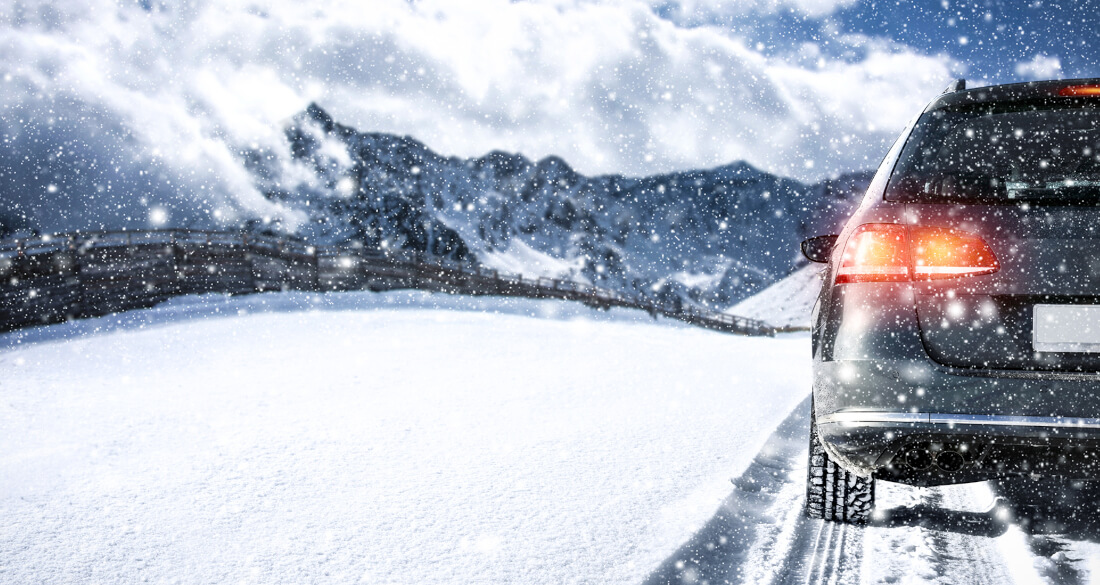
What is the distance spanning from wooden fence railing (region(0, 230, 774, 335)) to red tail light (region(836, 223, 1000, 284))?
20.5 meters

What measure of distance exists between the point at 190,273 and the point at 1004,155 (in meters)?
24.3

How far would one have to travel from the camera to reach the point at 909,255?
7.38 feet

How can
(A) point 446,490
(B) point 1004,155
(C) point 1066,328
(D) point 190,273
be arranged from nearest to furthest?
(C) point 1066,328 < (B) point 1004,155 < (A) point 446,490 < (D) point 190,273

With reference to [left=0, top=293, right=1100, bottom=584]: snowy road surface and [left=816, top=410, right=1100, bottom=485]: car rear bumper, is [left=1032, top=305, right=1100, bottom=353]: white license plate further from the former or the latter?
[left=0, top=293, right=1100, bottom=584]: snowy road surface

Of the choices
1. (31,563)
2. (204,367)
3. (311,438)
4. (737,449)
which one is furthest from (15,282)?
(737,449)

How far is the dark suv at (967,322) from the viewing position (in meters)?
2.08

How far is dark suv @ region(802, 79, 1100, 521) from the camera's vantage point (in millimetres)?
2082

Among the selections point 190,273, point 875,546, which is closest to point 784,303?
point 190,273

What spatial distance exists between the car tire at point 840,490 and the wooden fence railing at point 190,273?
2010 cm

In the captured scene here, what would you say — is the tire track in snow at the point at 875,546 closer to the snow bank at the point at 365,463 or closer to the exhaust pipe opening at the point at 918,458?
the snow bank at the point at 365,463

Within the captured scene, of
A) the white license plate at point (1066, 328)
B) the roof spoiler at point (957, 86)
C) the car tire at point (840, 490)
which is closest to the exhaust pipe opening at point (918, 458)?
the white license plate at point (1066, 328)

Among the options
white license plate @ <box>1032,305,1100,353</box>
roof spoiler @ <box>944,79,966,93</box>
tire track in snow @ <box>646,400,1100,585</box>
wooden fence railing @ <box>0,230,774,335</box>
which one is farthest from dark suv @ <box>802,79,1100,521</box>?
wooden fence railing @ <box>0,230,774,335</box>

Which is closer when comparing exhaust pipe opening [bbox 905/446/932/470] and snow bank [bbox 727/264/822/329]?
exhaust pipe opening [bbox 905/446/932/470]

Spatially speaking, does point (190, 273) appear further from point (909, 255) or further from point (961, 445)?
point (961, 445)
